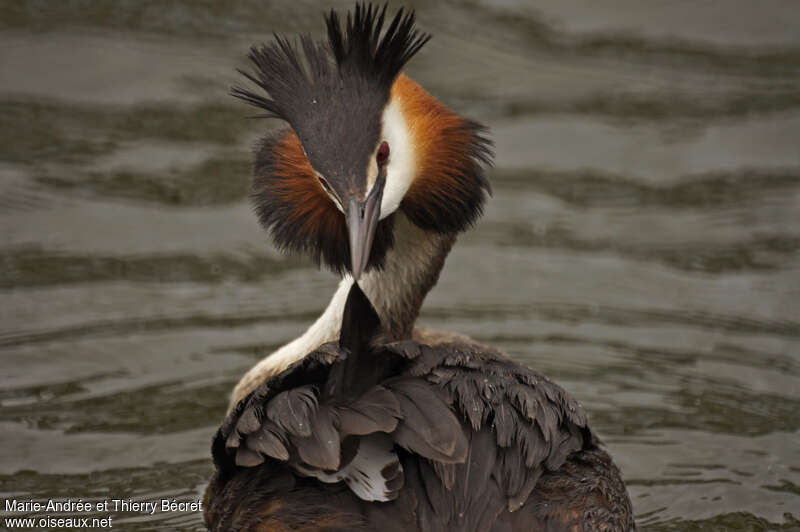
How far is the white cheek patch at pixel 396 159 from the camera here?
487cm

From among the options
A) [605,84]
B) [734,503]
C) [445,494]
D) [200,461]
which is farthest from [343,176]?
[605,84]

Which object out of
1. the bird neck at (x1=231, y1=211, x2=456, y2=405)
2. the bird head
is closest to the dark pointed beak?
the bird head

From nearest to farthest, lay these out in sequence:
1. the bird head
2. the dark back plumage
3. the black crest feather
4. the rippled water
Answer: the dark back plumage
the bird head
the black crest feather
the rippled water

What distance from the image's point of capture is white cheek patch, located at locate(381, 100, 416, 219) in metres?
4.87

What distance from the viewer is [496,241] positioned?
26.0ft

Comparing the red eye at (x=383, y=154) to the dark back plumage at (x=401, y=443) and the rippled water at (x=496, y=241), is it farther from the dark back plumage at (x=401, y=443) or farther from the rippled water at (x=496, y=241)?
the rippled water at (x=496, y=241)

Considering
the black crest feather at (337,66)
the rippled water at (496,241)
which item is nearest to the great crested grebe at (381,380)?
the black crest feather at (337,66)

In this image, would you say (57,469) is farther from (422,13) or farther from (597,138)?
(422,13)

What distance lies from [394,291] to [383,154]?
83 cm

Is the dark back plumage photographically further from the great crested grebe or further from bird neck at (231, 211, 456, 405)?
bird neck at (231, 211, 456, 405)

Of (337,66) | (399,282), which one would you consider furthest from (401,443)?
(337,66)

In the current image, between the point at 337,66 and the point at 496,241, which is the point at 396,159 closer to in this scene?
the point at 337,66

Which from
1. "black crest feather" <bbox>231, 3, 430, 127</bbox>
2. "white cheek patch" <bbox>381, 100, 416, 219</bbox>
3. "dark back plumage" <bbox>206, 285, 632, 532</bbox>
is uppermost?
"black crest feather" <bbox>231, 3, 430, 127</bbox>

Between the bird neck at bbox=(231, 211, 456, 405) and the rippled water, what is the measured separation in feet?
2.05
